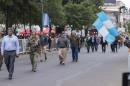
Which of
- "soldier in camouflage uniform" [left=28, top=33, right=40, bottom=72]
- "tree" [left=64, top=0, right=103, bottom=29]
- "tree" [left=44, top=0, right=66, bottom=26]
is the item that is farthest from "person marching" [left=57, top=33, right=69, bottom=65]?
"tree" [left=64, top=0, right=103, bottom=29]

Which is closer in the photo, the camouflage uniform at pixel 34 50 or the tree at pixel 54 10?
the camouflage uniform at pixel 34 50

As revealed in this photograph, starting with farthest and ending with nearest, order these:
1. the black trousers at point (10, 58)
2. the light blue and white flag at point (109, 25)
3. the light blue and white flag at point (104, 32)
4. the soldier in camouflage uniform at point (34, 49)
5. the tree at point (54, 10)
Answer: the tree at point (54, 10)
the soldier in camouflage uniform at point (34, 49)
the black trousers at point (10, 58)
the light blue and white flag at point (104, 32)
the light blue and white flag at point (109, 25)

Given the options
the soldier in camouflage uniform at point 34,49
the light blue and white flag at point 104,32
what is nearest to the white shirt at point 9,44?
the soldier in camouflage uniform at point 34,49

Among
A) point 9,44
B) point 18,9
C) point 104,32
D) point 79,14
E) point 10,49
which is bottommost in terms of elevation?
point 10,49

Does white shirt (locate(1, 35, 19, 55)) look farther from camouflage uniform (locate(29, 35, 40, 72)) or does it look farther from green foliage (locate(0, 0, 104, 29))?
green foliage (locate(0, 0, 104, 29))

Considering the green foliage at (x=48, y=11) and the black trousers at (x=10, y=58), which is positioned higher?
the green foliage at (x=48, y=11)

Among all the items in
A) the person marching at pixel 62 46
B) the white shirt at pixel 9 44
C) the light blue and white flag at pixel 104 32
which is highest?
the light blue and white flag at pixel 104 32

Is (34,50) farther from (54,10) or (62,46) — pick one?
(54,10)

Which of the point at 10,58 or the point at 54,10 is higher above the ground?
the point at 54,10

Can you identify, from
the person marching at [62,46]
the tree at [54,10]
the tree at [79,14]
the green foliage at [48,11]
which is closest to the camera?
the person marching at [62,46]

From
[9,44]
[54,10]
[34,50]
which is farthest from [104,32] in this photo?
[54,10]

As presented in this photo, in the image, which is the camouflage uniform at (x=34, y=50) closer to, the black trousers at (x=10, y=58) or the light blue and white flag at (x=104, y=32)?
the black trousers at (x=10, y=58)

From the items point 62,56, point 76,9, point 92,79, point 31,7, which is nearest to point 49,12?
point 31,7

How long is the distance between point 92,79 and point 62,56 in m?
8.57
